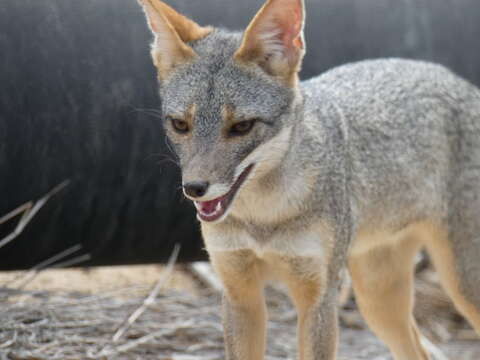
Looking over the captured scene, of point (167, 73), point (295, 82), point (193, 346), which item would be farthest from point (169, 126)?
point (193, 346)

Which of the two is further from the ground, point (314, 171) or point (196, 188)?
point (196, 188)

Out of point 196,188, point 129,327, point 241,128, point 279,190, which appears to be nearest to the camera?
point 196,188

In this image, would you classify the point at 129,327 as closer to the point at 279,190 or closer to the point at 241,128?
the point at 279,190

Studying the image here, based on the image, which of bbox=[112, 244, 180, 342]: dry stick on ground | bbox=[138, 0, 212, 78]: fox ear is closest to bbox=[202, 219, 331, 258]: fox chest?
bbox=[138, 0, 212, 78]: fox ear

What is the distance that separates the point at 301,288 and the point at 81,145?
1.79 meters

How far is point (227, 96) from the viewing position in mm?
3693

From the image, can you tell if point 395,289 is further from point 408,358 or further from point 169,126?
point 169,126

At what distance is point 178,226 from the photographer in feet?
18.5

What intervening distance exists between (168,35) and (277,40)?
0.44 metres

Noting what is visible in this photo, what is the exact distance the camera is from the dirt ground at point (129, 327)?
507cm

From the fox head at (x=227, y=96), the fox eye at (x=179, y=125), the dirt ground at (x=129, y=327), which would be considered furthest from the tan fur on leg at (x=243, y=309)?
the dirt ground at (x=129, y=327)

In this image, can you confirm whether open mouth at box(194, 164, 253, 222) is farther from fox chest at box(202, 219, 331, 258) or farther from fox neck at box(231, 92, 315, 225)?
fox chest at box(202, 219, 331, 258)

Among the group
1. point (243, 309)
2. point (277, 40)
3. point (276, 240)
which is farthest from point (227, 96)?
point (243, 309)

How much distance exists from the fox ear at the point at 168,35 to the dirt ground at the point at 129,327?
171cm
